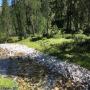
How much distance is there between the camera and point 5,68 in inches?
1296

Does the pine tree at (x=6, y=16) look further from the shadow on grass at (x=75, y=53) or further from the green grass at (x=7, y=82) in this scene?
the green grass at (x=7, y=82)

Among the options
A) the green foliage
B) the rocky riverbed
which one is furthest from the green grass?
the rocky riverbed

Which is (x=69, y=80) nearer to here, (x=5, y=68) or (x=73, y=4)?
(x=5, y=68)

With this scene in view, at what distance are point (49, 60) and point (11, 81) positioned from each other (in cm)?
1258

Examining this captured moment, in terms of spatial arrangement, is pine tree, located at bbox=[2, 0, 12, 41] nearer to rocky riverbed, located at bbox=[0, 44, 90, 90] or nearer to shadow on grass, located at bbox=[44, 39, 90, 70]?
shadow on grass, located at bbox=[44, 39, 90, 70]

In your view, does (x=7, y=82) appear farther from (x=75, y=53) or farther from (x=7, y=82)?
(x=75, y=53)

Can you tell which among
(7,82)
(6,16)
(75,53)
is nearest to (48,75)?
(7,82)

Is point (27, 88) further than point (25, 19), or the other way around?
point (25, 19)

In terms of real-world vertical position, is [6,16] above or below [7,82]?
below

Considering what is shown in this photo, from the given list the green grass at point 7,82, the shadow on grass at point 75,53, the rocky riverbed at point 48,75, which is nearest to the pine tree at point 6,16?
the shadow on grass at point 75,53

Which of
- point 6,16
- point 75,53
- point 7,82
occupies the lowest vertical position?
point 75,53

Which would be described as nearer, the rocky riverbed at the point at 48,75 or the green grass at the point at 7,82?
the green grass at the point at 7,82

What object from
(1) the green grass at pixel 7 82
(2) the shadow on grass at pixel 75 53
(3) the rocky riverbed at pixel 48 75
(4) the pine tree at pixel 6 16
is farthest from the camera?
(4) the pine tree at pixel 6 16

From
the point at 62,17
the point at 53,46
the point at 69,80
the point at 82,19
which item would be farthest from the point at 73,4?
the point at 69,80
